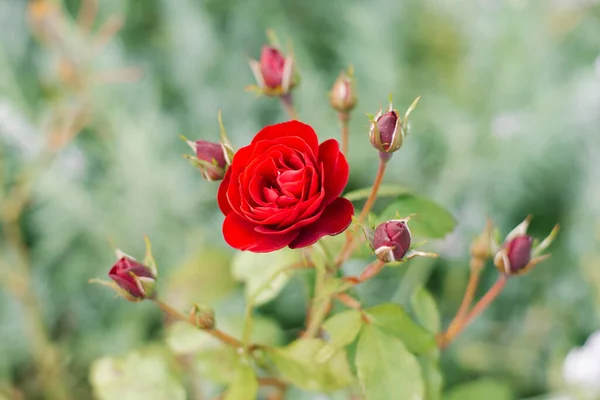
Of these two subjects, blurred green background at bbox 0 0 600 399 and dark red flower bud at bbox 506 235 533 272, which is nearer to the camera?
dark red flower bud at bbox 506 235 533 272

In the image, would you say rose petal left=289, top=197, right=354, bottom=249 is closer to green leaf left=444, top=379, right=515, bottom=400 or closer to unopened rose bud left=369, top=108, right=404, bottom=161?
unopened rose bud left=369, top=108, right=404, bottom=161

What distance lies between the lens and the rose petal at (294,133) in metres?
0.40

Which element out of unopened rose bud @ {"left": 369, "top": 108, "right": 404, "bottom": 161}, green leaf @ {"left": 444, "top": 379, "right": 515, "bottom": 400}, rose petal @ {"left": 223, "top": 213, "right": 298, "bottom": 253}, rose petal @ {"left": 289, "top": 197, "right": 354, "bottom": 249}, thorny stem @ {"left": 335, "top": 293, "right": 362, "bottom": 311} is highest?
green leaf @ {"left": 444, "top": 379, "right": 515, "bottom": 400}

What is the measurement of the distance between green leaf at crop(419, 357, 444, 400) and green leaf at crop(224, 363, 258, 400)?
0.52 ft

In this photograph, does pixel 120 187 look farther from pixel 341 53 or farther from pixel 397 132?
pixel 397 132

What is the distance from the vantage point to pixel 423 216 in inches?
19.3

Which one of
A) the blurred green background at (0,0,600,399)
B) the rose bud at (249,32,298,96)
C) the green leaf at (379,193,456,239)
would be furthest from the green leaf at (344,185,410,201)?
the blurred green background at (0,0,600,399)

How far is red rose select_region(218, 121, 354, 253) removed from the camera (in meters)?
0.37

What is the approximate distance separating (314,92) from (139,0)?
55 cm

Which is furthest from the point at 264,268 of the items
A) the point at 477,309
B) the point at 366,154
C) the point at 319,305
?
the point at 366,154

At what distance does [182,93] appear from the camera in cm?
125

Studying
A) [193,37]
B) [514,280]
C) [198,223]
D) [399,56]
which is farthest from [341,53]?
[514,280]

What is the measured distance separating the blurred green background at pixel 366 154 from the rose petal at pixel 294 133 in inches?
22.3

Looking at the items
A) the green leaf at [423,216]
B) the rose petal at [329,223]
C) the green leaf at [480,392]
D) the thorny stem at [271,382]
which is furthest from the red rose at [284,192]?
the green leaf at [480,392]
